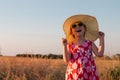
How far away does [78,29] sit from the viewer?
18.2 ft

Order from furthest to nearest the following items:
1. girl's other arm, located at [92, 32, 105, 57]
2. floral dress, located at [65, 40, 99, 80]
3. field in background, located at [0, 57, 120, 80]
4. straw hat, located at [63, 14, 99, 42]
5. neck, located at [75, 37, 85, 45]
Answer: field in background, located at [0, 57, 120, 80] → straw hat, located at [63, 14, 99, 42] → neck, located at [75, 37, 85, 45] → girl's other arm, located at [92, 32, 105, 57] → floral dress, located at [65, 40, 99, 80]

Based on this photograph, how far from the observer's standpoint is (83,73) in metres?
5.33

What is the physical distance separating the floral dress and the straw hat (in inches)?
11.1

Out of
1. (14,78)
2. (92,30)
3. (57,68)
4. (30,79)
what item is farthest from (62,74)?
(92,30)

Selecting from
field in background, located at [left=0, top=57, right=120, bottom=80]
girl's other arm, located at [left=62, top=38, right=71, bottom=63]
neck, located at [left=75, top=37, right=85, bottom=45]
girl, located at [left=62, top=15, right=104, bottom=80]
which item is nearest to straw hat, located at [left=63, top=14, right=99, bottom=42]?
girl, located at [left=62, top=15, right=104, bottom=80]

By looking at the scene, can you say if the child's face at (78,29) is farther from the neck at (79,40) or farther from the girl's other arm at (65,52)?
the girl's other arm at (65,52)

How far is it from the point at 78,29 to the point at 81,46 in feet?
0.89

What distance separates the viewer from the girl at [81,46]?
5375 millimetres

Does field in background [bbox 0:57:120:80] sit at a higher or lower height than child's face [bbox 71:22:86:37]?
lower

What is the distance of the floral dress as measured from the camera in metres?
5.35

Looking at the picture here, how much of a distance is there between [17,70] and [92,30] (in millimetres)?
5017

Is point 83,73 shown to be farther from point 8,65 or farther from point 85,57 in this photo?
point 8,65

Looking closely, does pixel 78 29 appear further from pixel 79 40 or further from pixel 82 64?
pixel 82 64

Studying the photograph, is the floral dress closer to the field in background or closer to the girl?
the girl
